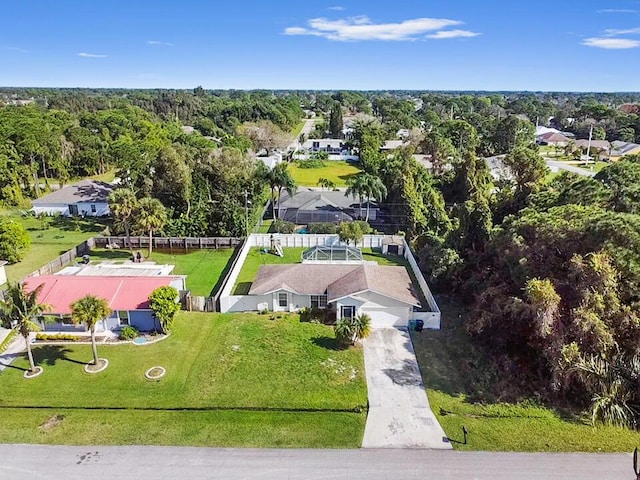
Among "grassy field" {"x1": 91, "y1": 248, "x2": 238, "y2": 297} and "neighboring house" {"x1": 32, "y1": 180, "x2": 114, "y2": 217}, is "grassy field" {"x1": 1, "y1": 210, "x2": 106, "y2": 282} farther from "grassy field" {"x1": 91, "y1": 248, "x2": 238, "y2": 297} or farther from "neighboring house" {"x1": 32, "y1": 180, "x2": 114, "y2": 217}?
"grassy field" {"x1": 91, "y1": 248, "x2": 238, "y2": 297}

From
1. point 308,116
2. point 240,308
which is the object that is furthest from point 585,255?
point 308,116

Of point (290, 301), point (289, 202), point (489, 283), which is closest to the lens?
point (489, 283)

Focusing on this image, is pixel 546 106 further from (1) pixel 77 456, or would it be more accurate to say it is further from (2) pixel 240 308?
(1) pixel 77 456

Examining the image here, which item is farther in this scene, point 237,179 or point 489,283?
point 237,179

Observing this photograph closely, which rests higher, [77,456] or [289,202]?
[289,202]

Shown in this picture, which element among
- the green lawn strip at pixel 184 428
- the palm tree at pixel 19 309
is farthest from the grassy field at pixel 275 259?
the green lawn strip at pixel 184 428

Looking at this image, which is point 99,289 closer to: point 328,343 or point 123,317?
point 123,317
